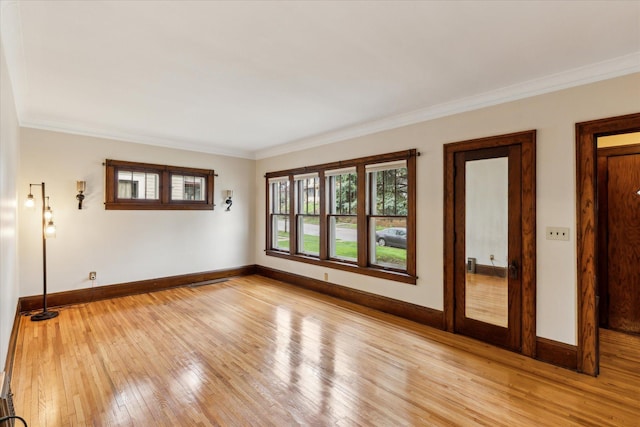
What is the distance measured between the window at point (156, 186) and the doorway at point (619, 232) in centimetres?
628

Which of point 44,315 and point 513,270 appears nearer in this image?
point 513,270

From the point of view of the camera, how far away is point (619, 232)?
381cm

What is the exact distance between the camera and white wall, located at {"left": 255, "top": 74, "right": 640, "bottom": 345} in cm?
287

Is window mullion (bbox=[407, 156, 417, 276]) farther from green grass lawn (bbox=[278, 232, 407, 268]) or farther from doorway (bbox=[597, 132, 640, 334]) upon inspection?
doorway (bbox=[597, 132, 640, 334])

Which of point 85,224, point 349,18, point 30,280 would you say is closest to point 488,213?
point 349,18

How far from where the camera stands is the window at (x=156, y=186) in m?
5.21

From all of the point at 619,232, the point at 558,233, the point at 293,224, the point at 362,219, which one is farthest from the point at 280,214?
the point at 619,232

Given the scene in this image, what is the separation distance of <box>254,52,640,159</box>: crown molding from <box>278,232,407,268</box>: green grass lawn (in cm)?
178

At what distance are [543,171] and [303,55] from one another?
Result: 257cm

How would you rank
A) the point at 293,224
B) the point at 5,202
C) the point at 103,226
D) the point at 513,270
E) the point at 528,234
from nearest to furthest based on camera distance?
the point at 5,202, the point at 528,234, the point at 513,270, the point at 103,226, the point at 293,224

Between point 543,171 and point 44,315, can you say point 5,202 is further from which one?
point 543,171

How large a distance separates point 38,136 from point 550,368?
22.8 feet

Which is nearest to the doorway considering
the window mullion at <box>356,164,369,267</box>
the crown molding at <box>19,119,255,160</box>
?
the window mullion at <box>356,164,369,267</box>

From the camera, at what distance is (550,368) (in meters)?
2.92
